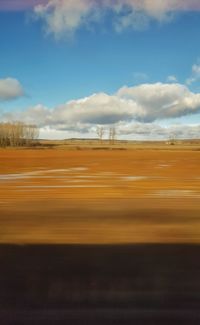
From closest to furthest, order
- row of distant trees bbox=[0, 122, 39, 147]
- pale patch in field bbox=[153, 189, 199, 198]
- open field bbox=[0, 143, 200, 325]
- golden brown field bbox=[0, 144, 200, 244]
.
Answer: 1. open field bbox=[0, 143, 200, 325]
2. golden brown field bbox=[0, 144, 200, 244]
3. pale patch in field bbox=[153, 189, 199, 198]
4. row of distant trees bbox=[0, 122, 39, 147]

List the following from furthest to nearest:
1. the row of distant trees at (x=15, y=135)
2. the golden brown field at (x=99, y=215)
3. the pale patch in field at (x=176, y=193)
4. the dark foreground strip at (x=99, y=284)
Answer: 1. the row of distant trees at (x=15, y=135)
2. the pale patch in field at (x=176, y=193)
3. the golden brown field at (x=99, y=215)
4. the dark foreground strip at (x=99, y=284)

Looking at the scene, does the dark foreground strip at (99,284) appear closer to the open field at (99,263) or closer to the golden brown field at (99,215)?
the open field at (99,263)

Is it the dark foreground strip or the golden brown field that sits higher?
the dark foreground strip

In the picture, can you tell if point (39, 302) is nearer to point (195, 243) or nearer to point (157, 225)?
point (195, 243)

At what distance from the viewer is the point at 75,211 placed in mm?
11875

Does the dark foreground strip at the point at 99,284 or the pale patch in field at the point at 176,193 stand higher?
the dark foreground strip at the point at 99,284

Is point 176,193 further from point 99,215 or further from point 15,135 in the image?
point 15,135

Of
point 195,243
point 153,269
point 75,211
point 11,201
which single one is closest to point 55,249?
point 153,269

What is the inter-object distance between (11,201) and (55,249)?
279 inches

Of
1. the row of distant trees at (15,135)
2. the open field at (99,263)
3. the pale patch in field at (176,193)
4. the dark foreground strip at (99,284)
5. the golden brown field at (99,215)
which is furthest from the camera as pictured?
the row of distant trees at (15,135)

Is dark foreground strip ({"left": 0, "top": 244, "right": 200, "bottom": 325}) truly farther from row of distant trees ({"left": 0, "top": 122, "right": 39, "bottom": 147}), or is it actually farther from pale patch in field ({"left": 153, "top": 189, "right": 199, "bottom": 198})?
row of distant trees ({"left": 0, "top": 122, "right": 39, "bottom": 147})

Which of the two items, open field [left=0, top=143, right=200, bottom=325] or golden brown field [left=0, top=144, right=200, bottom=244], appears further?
golden brown field [left=0, top=144, right=200, bottom=244]

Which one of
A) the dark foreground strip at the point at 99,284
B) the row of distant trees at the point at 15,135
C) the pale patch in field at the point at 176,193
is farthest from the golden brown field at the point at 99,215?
the row of distant trees at the point at 15,135

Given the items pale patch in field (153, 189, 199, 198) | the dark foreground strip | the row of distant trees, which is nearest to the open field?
the dark foreground strip
